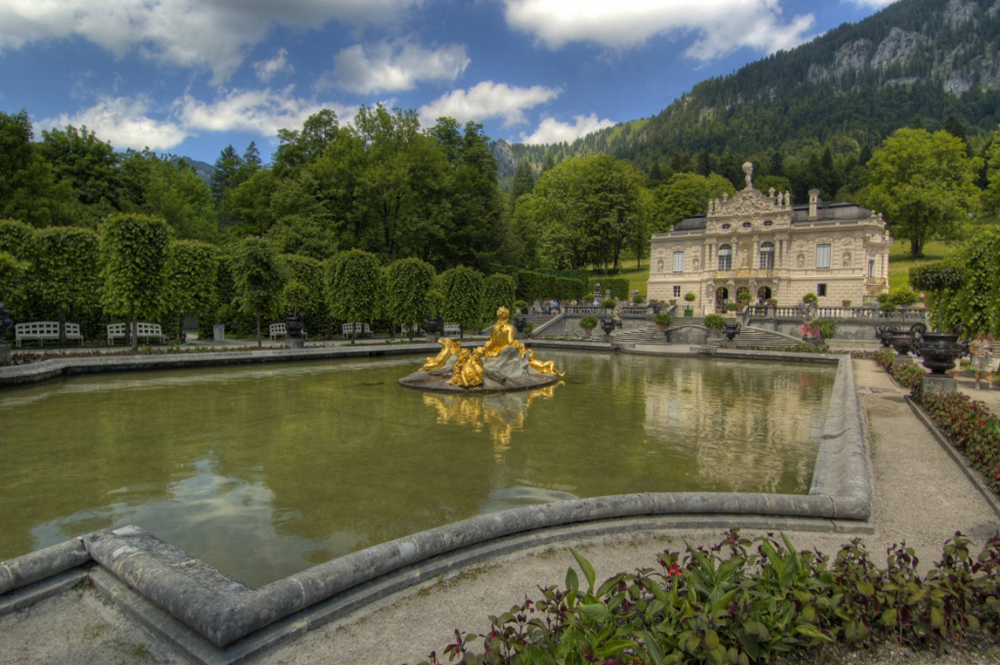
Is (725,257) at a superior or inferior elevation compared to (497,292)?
superior

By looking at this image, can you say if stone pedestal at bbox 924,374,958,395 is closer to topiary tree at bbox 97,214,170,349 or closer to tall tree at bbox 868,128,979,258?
topiary tree at bbox 97,214,170,349

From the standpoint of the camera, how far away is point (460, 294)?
98.0 ft

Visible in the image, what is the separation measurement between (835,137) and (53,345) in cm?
14665

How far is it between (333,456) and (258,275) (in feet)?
58.9

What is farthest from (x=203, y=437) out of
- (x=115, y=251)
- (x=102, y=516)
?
(x=115, y=251)

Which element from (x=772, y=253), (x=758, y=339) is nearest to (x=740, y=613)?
(x=758, y=339)

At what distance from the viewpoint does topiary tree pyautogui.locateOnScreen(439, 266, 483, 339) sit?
29781 mm

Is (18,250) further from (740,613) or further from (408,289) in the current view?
(740,613)

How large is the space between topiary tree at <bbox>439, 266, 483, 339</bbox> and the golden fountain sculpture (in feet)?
49.3

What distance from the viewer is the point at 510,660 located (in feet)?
8.41

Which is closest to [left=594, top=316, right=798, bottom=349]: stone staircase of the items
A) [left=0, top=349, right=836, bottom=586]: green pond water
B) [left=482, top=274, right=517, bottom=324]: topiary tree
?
[left=482, top=274, right=517, bottom=324]: topiary tree

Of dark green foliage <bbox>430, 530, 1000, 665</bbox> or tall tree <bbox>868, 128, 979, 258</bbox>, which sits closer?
dark green foliage <bbox>430, 530, 1000, 665</bbox>

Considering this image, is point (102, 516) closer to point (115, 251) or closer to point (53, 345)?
point (115, 251)

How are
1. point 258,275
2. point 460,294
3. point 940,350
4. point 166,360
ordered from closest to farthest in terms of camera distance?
point 940,350 < point 166,360 < point 258,275 < point 460,294
